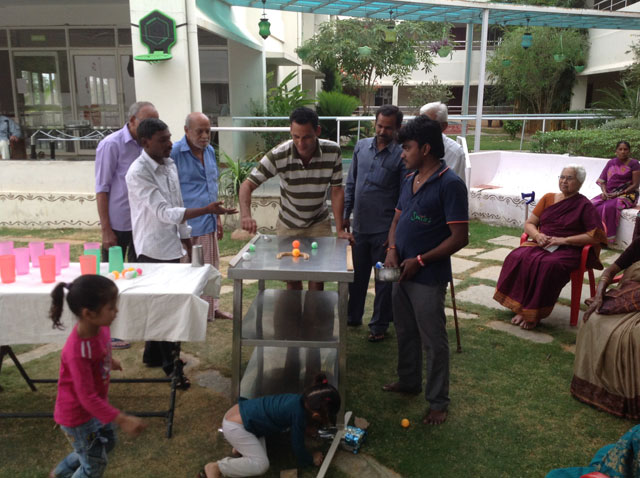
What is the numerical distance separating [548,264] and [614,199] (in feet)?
11.5

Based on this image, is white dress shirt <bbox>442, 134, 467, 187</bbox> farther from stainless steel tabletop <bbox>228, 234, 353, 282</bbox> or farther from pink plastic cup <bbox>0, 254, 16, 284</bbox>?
pink plastic cup <bbox>0, 254, 16, 284</bbox>

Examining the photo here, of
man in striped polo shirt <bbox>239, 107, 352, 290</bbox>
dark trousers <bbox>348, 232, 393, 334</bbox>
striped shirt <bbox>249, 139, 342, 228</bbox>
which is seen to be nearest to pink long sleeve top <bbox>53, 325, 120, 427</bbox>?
man in striped polo shirt <bbox>239, 107, 352, 290</bbox>

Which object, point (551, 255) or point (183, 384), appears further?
point (551, 255)

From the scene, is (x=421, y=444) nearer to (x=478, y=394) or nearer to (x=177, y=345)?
(x=478, y=394)

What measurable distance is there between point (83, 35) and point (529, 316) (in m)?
9.98

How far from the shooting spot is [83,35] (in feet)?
34.7

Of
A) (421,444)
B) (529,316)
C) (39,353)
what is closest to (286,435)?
(421,444)

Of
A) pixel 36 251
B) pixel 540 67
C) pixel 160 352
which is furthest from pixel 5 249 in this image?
pixel 540 67

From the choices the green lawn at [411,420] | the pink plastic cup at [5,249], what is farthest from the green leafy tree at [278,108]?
the pink plastic cup at [5,249]

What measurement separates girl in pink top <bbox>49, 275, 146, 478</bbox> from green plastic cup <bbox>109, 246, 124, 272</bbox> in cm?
88

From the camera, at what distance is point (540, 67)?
843 inches

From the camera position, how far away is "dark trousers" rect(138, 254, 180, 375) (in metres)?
3.53

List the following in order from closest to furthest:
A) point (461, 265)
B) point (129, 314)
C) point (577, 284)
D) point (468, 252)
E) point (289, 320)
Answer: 1. point (129, 314)
2. point (289, 320)
3. point (577, 284)
4. point (461, 265)
5. point (468, 252)

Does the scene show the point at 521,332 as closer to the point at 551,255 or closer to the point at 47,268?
the point at 551,255
